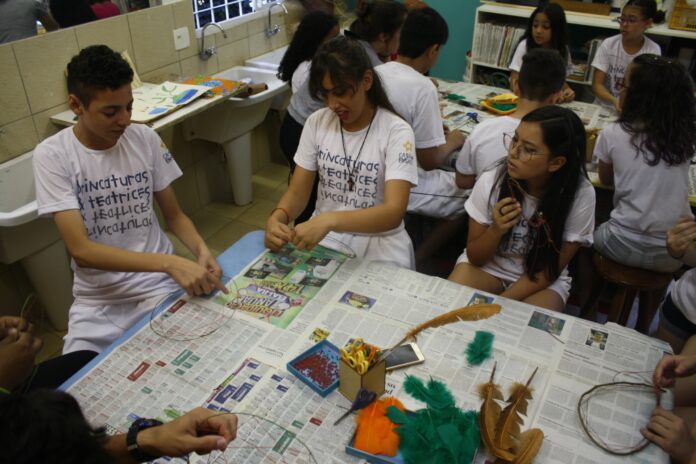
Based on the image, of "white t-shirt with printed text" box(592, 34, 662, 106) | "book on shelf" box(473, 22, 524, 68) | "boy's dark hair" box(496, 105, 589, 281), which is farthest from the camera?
"book on shelf" box(473, 22, 524, 68)

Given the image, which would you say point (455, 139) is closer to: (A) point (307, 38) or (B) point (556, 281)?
(A) point (307, 38)

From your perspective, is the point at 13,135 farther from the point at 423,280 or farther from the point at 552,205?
the point at 552,205

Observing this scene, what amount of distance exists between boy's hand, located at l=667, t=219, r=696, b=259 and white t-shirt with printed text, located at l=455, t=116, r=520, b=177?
0.71 metres

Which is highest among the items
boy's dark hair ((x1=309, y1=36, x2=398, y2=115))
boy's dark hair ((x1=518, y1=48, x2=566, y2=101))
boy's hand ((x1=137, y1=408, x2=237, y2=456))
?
boy's dark hair ((x1=309, y1=36, x2=398, y2=115))

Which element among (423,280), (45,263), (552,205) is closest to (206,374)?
(423,280)

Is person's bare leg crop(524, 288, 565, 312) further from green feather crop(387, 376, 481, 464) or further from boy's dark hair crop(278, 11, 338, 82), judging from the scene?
boy's dark hair crop(278, 11, 338, 82)

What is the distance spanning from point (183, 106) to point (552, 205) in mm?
1918

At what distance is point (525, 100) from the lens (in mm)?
2299

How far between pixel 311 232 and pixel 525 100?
1.26 meters

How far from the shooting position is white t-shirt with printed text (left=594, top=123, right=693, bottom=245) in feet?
6.81

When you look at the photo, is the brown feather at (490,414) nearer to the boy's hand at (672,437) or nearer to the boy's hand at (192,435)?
the boy's hand at (672,437)

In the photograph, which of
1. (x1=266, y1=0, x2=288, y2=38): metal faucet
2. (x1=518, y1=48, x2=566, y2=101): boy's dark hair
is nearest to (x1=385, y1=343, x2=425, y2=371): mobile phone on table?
(x1=518, y1=48, x2=566, y2=101): boy's dark hair


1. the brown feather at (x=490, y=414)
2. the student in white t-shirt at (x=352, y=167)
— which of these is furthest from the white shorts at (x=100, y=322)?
the brown feather at (x=490, y=414)

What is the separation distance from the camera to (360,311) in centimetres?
145
